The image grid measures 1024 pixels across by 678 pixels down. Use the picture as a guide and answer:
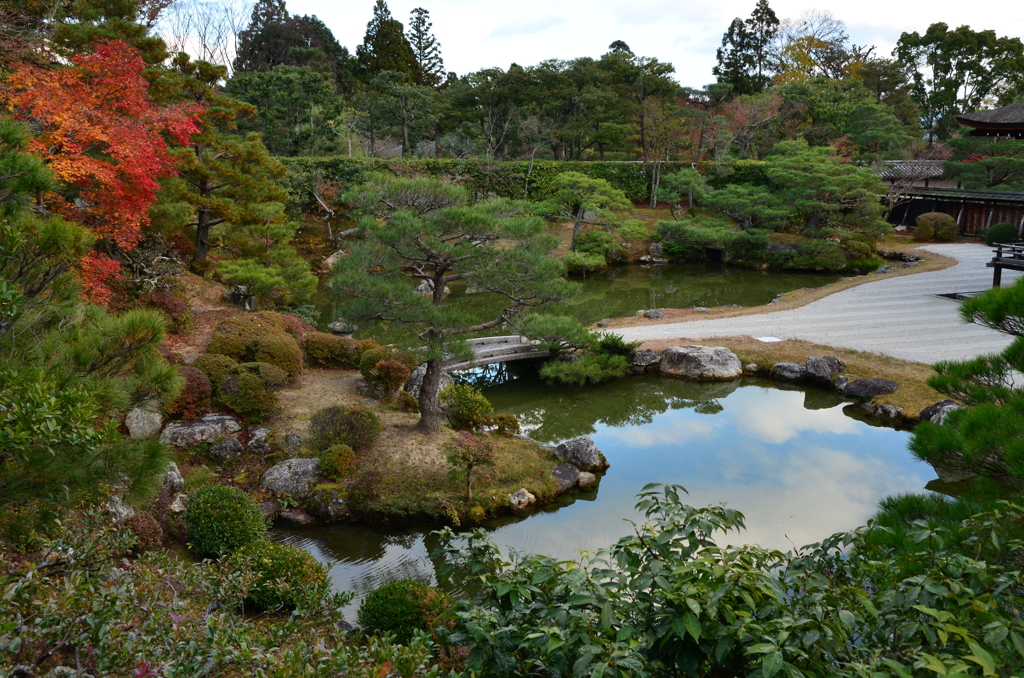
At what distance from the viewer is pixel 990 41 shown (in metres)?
31.8

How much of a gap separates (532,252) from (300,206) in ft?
59.8

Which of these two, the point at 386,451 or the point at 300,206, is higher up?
the point at 300,206

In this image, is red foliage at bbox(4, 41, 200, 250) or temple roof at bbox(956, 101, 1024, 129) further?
temple roof at bbox(956, 101, 1024, 129)

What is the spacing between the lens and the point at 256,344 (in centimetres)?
1005

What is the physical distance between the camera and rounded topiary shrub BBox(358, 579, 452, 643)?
4.96 m

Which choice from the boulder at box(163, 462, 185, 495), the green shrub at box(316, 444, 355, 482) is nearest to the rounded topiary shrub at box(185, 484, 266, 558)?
the boulder at box(163, 462, 185, 495)

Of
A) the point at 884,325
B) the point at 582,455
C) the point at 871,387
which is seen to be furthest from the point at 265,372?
the point at 884,325

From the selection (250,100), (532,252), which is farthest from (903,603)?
(250,100)

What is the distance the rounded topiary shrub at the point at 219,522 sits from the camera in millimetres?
6031

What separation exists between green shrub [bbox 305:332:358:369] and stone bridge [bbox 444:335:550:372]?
5.82ft

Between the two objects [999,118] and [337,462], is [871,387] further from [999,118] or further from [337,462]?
[999,118]

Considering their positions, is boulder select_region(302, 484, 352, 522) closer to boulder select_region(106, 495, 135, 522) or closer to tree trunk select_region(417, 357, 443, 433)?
tree trunk select_region(417, 357, 443, 433)

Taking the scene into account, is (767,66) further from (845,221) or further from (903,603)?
(903,603)

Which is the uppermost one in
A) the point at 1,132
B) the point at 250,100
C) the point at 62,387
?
the point at 250,100
